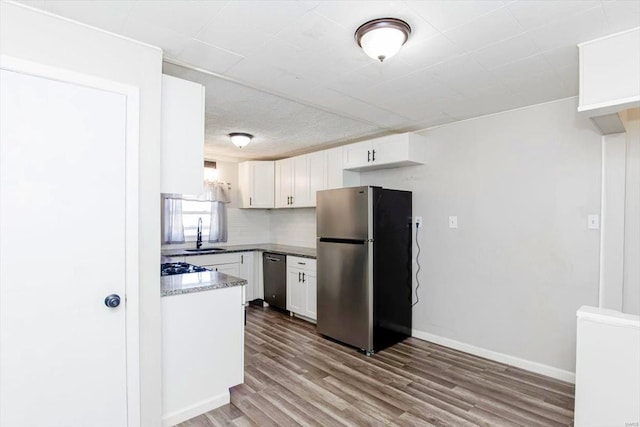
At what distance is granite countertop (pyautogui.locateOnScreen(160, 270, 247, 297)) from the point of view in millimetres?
2230

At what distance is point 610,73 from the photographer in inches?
74.7

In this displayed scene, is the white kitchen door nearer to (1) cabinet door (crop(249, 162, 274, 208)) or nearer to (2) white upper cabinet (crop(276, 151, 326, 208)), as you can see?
(2) white upper cabinet (crop(276, 151, 326, 208))

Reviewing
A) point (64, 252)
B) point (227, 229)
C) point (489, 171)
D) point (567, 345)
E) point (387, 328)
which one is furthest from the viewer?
point (227, 229)

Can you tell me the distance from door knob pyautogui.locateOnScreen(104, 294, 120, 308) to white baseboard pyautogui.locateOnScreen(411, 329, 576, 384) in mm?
3050

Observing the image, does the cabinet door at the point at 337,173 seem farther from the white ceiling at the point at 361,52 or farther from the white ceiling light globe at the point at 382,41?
the white ceiling light globe at the point at 382,41

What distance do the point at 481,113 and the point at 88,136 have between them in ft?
10.3

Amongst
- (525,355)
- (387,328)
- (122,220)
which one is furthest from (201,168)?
(525,355)

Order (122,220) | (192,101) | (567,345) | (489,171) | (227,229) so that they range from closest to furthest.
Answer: (122,220) < (192,101) < (567,345) < (489,171) < (227,229)

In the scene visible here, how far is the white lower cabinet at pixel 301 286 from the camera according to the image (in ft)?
14.1

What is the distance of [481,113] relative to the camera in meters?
3.23

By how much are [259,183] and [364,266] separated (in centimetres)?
263

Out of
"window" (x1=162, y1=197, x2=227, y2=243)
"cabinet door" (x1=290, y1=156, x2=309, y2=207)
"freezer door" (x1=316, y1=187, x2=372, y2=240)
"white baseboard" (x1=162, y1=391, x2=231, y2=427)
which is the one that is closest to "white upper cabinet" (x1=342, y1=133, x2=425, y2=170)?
"freezer door" (x1=316, y1=187, x2=372, y2=240)

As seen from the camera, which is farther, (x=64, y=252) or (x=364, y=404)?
(x=364, y=404)

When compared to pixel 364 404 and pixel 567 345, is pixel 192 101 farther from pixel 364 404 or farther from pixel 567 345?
pixel 567 345
